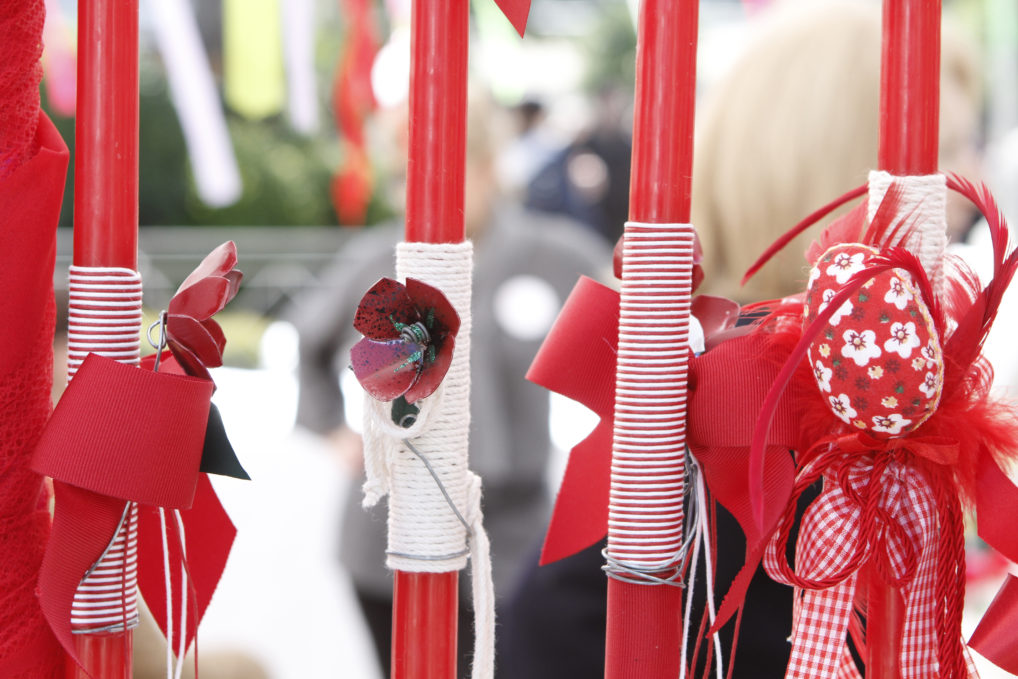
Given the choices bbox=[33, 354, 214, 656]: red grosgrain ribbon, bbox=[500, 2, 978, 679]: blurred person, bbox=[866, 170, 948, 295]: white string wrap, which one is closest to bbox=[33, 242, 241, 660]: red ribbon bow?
bbox=[33, 354, 214, 656]: red grosgrain ribbon

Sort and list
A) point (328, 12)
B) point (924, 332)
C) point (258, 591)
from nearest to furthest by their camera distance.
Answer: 1. point (924, 332)
2. point (258, 591)
3. point (328, 12)

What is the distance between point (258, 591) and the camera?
1488 millimetres

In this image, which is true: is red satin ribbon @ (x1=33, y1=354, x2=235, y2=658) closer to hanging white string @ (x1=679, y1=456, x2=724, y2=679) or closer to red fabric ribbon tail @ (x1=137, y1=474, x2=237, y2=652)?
red fabric ribbon tail @ (x1=137, y1=474, x2=237, y2=652)

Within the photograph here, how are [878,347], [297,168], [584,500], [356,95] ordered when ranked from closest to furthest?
[878,347] < [584,500] < [356,95] < [297,168]

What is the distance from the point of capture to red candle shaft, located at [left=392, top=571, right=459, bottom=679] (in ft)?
1.33

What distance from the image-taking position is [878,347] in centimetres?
36

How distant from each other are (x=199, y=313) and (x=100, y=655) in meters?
0.15

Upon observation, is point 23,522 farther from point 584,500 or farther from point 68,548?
point 584,500

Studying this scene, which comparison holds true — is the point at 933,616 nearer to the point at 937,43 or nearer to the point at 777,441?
the point at 777,441

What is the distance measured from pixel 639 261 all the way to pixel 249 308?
3.61 metres

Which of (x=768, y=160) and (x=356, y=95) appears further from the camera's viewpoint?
(x=356, y=95)

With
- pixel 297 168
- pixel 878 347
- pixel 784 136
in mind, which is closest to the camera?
pixel 878 347

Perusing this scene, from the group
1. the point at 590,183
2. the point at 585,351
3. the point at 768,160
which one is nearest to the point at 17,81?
the point at 585,351

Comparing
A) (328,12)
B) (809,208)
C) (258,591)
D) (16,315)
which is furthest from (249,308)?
(16,315)
